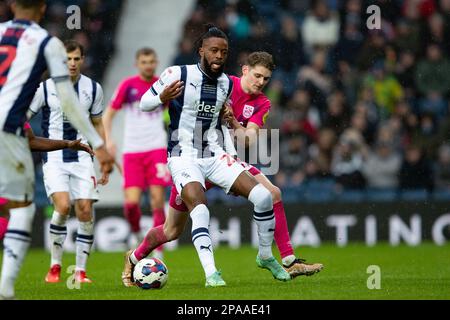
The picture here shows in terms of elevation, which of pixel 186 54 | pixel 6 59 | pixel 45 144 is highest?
pixel 186 54

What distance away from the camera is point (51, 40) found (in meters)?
6.98

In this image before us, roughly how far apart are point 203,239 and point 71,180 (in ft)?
7.60

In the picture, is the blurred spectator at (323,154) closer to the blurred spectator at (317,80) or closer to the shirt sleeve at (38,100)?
the blurred spectator at (317,80)

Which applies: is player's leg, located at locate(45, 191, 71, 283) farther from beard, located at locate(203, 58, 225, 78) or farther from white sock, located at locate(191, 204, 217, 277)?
beard, located at locate(203, 58, 225, 78)

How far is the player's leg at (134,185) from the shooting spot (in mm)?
12594

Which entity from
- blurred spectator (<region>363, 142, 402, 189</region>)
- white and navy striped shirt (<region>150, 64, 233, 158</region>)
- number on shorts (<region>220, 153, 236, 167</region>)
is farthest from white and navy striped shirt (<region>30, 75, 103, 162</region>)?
blurred spectator (<region>363, 142, 402, 189</region>)

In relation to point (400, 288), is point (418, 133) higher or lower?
higher

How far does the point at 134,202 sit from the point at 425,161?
576cm

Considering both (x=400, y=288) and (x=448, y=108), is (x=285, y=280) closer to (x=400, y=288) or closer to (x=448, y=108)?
(x=400, y=288)

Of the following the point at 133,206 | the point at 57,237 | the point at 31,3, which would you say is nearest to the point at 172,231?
the point at 57,237

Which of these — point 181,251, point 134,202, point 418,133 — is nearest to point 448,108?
point 418,133

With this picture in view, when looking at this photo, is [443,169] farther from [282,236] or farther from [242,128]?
[242,128]

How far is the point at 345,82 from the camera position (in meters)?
17.4

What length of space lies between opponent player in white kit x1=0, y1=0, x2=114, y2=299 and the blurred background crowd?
348 inches
